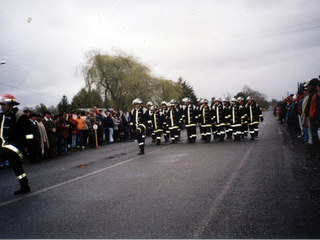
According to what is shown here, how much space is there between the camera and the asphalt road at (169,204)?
3.38m

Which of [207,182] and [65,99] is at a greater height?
[65,99]

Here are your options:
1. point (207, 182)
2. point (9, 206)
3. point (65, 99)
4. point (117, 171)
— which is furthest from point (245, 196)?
point (65, 99)

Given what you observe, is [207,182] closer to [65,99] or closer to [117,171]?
[117,171]

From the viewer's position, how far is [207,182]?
5.48 metres

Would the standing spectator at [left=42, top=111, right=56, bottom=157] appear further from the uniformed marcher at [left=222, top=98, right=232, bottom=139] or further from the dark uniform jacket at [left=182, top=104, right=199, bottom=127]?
the uniformed marcher at [left=222, top=98, right=232, bottom=139]

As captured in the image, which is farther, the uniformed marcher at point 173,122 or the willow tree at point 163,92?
the willow tree at point 163,92

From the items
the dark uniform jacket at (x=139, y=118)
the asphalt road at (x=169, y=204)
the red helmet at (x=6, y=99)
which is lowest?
the asphalt road at (x=169, y=204)

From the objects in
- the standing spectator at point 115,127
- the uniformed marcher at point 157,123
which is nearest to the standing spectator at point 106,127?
the standing spectator at point 115,127

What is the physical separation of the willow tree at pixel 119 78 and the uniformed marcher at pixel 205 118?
19827 millimetres

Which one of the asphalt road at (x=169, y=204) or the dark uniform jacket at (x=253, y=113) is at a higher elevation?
A: the dark uniform jacket at (x=253, y=113)

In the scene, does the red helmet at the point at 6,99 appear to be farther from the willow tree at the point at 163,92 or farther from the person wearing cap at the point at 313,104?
the willow tree at the point at 163,92

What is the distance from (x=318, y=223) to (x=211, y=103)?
11211 mm

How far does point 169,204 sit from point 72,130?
10.7 metres

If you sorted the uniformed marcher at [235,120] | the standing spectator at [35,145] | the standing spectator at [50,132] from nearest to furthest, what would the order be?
the standing spectator at [35,145], the standing spectator at [50,132], the uniformed marcher at [235,120]
